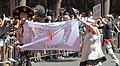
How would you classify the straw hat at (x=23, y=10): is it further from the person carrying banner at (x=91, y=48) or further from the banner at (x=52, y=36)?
the banner at (x=52, y=36)

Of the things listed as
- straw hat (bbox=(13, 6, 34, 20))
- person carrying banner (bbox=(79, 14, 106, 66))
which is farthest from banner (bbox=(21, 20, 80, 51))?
person carrying banner (bbox=(79, 14, 106, 66))

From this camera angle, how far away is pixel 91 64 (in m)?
8.26

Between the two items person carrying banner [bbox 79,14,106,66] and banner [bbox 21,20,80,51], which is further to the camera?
banner [bbox 21,20,80,51]

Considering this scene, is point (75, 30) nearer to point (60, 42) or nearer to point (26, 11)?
point (60, 42)

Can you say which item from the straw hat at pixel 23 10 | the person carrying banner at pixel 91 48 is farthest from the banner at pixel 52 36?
the person carrying banner at pixel 91 48

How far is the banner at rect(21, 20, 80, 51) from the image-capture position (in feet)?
40.9

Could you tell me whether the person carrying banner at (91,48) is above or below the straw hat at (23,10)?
below

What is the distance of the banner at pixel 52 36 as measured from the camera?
12.5m

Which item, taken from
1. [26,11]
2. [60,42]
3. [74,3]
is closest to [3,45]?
[60,42]

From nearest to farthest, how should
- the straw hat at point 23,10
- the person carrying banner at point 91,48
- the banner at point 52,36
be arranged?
1. the person carrying banner at point 91,48
2. the straw hat at point 23,10
3. the banner at point 52,36

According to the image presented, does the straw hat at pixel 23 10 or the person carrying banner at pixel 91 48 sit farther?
the straw hat at pixel 23 10

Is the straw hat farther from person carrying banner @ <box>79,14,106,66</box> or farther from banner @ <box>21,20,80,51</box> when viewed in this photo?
banner @ <box>21,20,80,51</box>

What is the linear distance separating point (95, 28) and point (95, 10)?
1426 millimetres

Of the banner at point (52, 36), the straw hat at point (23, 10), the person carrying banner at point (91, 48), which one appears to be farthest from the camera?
the banner at point (52, 36)
